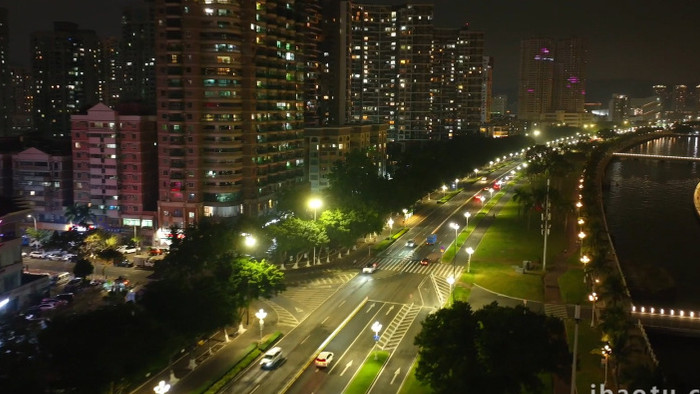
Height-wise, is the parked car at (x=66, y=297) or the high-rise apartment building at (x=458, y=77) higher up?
the high-rise apartment building at (x=458, y=77)

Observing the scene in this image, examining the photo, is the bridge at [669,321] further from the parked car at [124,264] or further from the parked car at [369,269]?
the parked car at [124,264]

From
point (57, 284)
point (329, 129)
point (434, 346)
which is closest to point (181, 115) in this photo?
point (57, 284)

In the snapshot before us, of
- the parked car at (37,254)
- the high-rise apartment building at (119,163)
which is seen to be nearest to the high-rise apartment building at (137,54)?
the high-rise apartment building at (119,163)

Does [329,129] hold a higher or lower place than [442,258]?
higher

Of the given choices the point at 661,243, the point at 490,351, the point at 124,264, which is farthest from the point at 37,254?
the point at 661,243

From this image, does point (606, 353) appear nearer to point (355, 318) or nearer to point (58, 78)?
point (355, 318)

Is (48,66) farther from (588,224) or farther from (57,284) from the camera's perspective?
(588,224)
